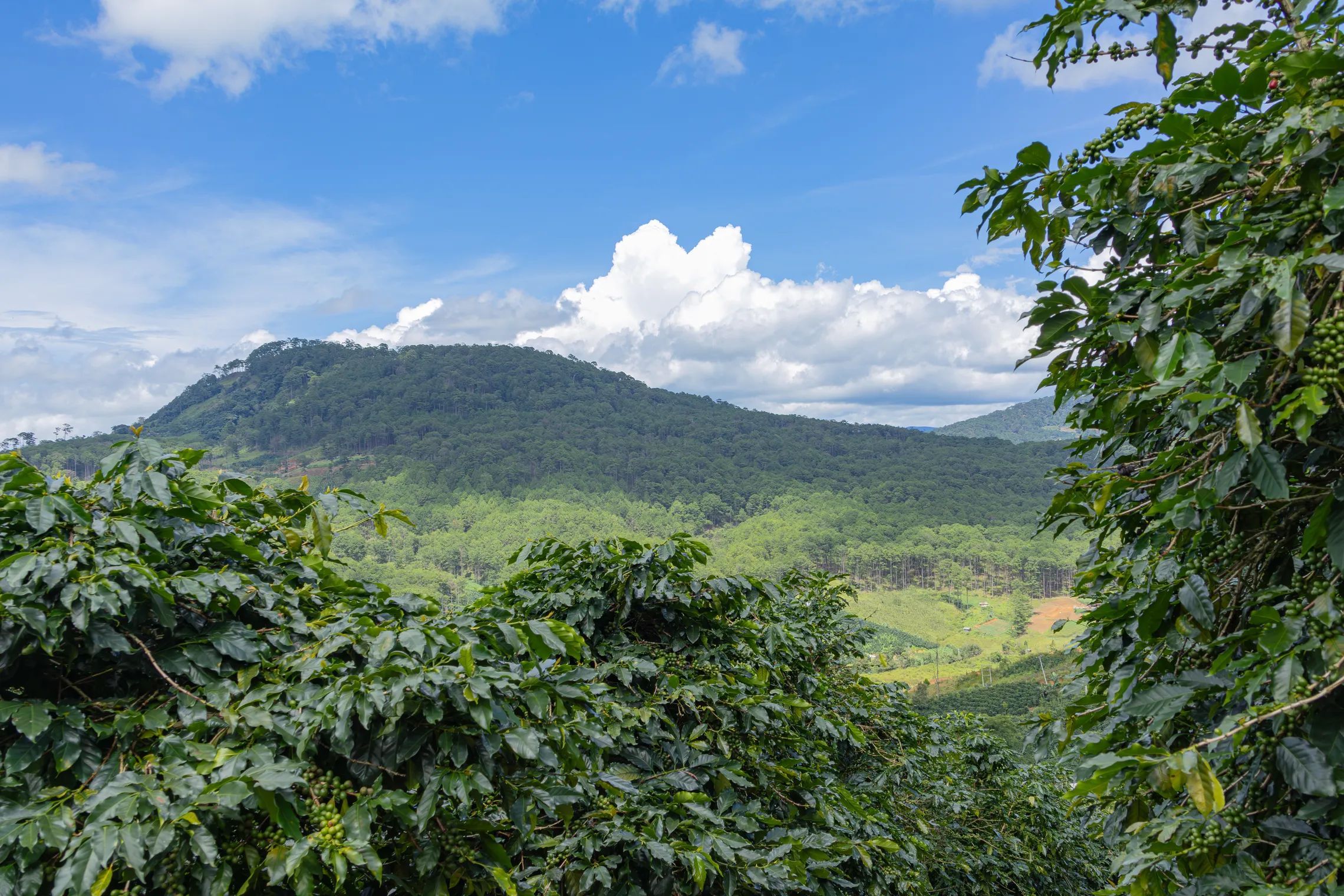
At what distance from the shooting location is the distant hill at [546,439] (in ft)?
397

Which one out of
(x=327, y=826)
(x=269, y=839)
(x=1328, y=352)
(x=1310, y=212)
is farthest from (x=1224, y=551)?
(x=269, y=839)

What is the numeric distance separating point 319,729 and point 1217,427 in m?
2.74

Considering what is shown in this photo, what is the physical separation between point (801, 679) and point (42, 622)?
4004mm

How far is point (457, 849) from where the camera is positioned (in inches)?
81.0

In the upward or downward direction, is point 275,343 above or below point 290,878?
above

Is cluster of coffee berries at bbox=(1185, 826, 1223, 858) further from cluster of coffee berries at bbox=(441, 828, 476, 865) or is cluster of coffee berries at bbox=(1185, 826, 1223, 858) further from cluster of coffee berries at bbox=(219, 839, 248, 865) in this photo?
cluster of coffee berries at bbox=(219, 839, 248, 865)

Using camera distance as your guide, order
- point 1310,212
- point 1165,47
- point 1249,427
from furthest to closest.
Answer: point 1165,47 → point 1310,212 → point 1249,427

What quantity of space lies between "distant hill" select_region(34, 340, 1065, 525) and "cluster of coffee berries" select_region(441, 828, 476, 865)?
11340cm

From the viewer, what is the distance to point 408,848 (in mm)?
2100

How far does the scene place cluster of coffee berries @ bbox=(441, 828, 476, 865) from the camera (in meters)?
2.07

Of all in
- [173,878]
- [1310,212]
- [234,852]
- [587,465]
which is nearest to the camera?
[1310,212]

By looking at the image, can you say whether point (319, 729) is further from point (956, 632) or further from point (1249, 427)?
point (956, 632)

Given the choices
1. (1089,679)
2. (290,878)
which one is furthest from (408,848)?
(1089,679)

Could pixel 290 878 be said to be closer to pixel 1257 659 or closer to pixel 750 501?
pixel 1257 659
